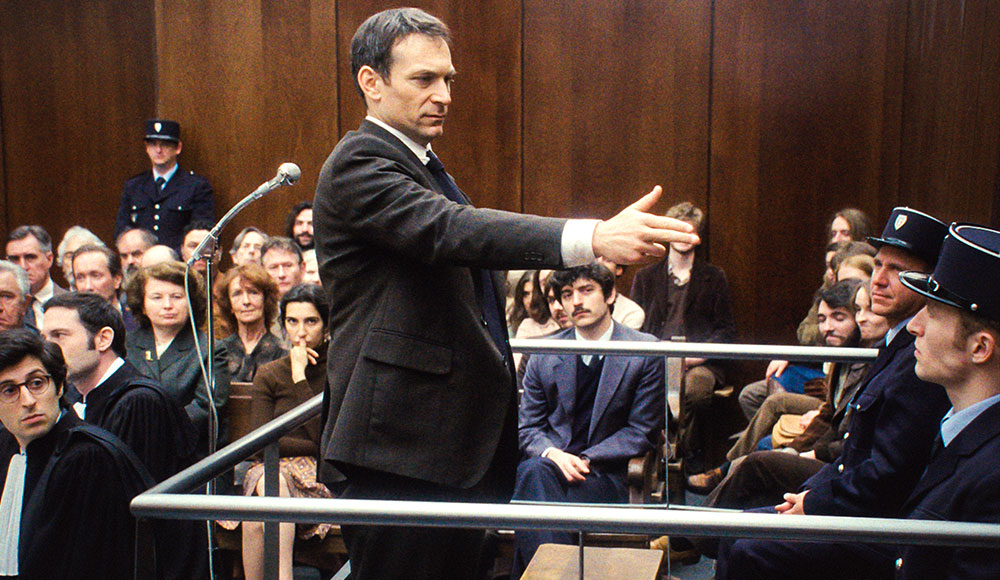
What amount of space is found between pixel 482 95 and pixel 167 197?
217 centimetres

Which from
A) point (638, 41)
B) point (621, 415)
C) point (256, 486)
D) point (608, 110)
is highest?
point (638, 41)

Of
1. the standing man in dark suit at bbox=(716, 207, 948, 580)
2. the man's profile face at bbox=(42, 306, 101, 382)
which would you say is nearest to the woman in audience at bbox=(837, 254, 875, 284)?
the standing man in dark suit at bbox=(716, 207, 948, 580)

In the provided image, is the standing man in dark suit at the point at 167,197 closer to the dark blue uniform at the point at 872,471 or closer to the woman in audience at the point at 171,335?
the woman in audience at the point at 171,335

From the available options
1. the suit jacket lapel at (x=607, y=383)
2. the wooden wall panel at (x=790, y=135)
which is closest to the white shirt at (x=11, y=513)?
the suit jacket lapel at (x=607, y=383)

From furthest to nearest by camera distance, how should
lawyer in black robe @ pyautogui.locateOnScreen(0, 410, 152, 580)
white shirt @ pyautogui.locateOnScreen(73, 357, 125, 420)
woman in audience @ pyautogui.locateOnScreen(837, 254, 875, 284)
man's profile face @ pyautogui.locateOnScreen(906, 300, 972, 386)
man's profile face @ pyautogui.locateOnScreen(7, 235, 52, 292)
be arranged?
man's profile face @ pyautogui.locateOnScreen(7, 235, 52, 292) < woman in audience @ pyautogui.locateOnScreen(837, 254, 875, 284) < white shirt @ pyautogui.locateOnScreen(73, 357, 125, 420) < lawyer in black robe @ pyautogui.locateOnScreen(0, 410, 152, 580) < man's profile face @ pyautogui.locateOnScreen(906, 300, 972, 386)

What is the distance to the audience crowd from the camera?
6.42 ft

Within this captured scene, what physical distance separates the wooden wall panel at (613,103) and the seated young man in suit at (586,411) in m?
2.45

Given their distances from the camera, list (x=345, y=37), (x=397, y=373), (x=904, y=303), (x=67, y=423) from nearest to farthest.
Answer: (x=397, y=373) < (x=904, y=303) < (x=67, y=423) < (x=345, y=37)

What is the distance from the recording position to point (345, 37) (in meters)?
6.59

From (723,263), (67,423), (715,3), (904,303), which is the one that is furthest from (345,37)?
(904,303)

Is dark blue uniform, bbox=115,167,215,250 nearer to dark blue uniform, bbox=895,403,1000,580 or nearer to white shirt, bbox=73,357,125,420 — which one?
white shirt, bbox=73,357,125,420

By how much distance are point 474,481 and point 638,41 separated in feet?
16.2

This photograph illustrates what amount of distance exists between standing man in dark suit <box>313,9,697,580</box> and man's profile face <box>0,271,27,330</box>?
135 inches

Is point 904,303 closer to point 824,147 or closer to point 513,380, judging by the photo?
point 513,380
